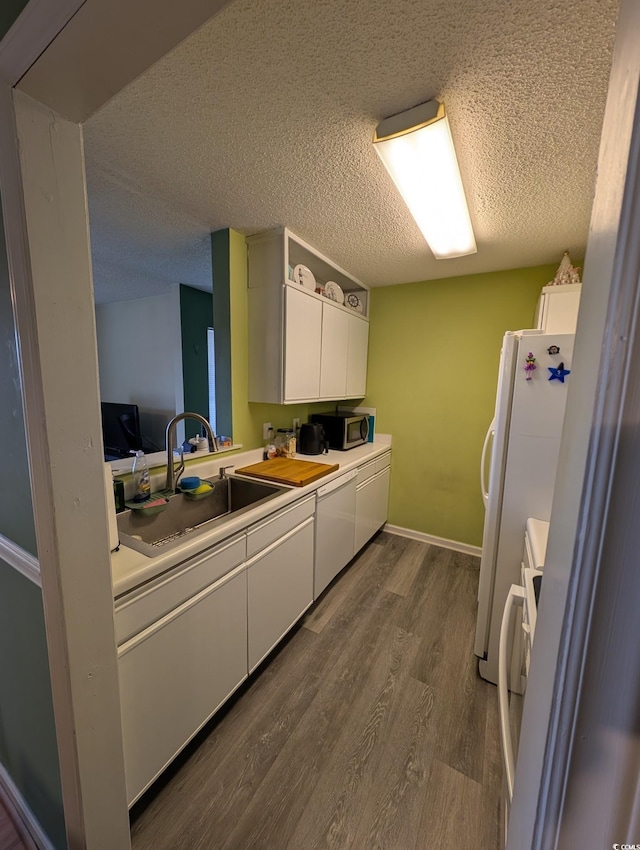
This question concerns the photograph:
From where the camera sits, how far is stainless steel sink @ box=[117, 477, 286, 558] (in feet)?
3.92

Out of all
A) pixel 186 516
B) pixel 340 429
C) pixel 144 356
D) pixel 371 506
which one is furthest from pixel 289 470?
pixel 144 356

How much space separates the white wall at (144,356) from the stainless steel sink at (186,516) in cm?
203

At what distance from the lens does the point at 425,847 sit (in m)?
1.04

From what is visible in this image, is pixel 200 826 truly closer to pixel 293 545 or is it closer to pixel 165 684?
pixel 165 684

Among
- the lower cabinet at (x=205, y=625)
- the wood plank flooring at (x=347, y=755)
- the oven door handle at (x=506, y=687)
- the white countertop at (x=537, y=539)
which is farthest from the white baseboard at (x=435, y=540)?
the oven door handle at (x=506, y=687)

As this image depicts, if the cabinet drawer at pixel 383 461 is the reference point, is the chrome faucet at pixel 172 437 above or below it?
above

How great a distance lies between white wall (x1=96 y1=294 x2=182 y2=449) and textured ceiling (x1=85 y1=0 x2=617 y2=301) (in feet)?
5.02

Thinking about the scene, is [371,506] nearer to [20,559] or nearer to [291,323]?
[291,323]

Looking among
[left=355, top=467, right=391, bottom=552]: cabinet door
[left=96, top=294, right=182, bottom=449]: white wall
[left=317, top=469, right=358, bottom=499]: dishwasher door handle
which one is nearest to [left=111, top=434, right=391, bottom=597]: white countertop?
[left=317, top=469, right=358, bottom=499]: dishwasher door handle

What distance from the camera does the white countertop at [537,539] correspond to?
116 cm

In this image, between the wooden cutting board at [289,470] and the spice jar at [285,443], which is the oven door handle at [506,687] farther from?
the spice jar at [285,443]

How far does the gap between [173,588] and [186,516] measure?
60 cm

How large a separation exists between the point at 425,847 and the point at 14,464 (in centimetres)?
173

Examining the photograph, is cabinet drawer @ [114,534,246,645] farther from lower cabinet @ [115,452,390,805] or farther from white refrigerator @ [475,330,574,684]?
white refrigerator @ [475,330,574,684]
